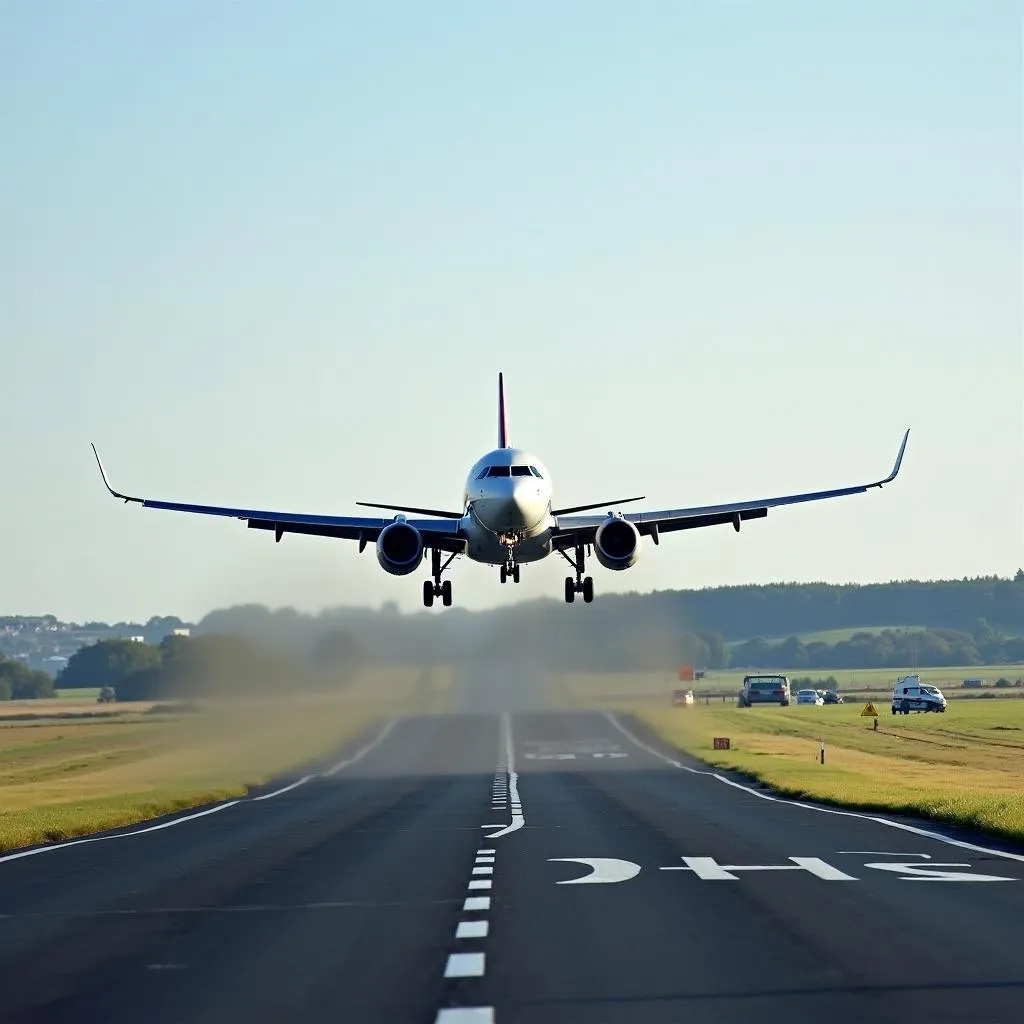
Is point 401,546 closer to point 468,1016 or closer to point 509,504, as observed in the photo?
point 509,504

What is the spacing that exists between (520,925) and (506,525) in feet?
96.1

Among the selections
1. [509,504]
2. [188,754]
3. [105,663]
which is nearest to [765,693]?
[188,754]

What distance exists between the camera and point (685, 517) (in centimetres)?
5119

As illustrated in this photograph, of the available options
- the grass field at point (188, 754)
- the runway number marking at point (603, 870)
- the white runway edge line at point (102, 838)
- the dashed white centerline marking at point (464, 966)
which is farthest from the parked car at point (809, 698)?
the dashed white centerline marking at point (464, 966)

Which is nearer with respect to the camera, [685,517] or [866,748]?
[685,517]

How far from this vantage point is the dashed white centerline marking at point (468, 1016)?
10096mm

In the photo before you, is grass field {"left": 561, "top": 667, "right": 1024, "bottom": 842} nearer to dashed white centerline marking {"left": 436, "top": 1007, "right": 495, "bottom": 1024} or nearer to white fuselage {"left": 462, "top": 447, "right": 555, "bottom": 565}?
white fuselage {"left": 462, "top": 447, "right": 555, "bottom": 565}

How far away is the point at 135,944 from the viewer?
14.2m

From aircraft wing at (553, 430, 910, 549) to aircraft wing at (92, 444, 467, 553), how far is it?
3147 millimetres

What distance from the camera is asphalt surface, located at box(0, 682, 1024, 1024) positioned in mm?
10883

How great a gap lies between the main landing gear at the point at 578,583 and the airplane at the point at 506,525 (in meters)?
0.03

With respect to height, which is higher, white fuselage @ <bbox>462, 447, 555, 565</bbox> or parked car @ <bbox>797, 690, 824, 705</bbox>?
parked car @ <bbox>797, 690, 824, 705</bbox>

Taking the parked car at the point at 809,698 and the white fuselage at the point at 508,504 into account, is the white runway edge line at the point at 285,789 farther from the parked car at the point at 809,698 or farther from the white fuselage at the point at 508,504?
the parked car at the point at 809,698

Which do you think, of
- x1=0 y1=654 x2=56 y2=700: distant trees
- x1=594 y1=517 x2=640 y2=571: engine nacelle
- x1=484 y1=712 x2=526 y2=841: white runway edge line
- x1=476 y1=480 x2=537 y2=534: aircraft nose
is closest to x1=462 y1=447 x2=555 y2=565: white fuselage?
x1=476 y1=480 x2=537 y2=534: aircraft nose
